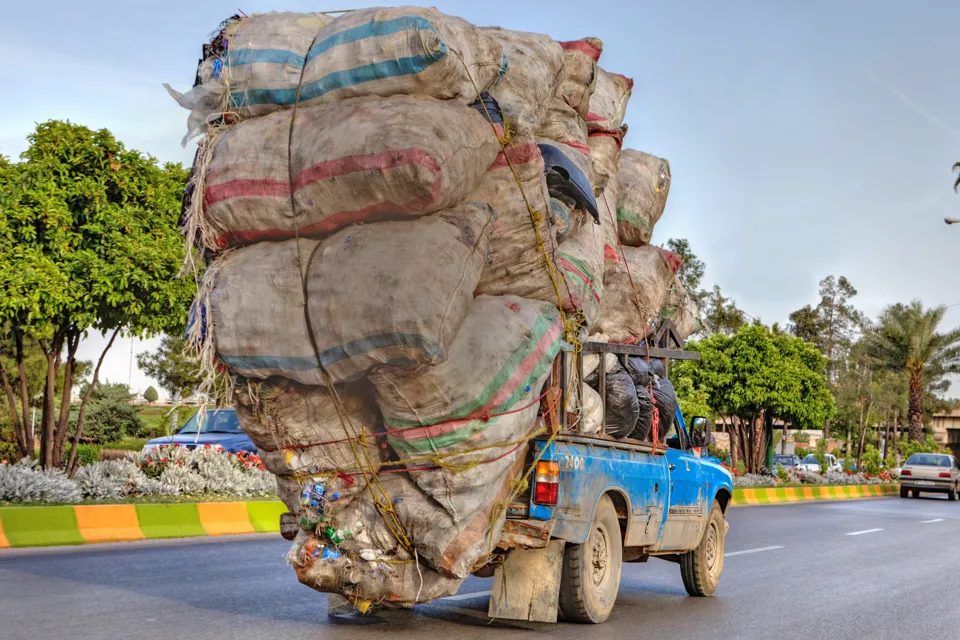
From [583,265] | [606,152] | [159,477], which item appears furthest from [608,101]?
[159,477]

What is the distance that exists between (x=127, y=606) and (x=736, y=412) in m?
30.8

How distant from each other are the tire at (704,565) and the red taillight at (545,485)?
357cm

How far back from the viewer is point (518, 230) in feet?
22.0

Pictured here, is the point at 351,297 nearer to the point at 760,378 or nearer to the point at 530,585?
the point at 530,585

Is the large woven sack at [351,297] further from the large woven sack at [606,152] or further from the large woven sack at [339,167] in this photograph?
the large woven sack at [606,152]

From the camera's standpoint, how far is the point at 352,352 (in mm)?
6016

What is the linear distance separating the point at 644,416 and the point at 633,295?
1.12 metres

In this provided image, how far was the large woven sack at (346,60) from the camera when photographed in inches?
240

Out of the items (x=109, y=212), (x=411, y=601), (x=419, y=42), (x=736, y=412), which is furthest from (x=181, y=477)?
(x=736, y=412)

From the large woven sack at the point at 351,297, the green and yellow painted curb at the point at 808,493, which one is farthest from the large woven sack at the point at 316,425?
the green and yellow painted curb at the point at 808,493

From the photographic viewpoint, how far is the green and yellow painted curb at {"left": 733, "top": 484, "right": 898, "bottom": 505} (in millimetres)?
29019

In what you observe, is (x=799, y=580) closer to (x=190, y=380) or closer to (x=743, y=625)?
(x=743, y=625)

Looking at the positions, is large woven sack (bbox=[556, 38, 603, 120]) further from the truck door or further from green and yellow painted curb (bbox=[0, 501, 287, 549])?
green and yellow painted curb (bbox=[0, 501, 287, 549])

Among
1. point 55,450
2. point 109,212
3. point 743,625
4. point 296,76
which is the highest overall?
point 109,212
